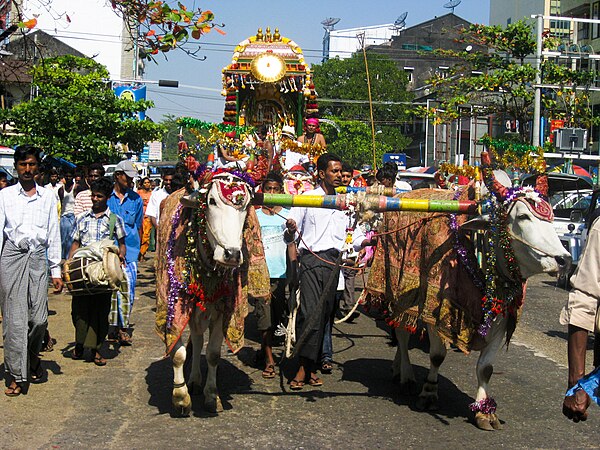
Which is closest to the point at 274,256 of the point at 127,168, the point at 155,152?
the point at 127,168

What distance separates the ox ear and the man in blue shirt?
3938mm

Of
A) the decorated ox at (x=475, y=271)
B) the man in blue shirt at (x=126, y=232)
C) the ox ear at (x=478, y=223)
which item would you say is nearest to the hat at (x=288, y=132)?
the man in blue shirt at (x=126, y=232)

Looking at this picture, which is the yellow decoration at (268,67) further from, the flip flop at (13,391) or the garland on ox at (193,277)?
the flip flop at (13,391)

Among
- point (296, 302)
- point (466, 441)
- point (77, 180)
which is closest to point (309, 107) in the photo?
point (77, 180)

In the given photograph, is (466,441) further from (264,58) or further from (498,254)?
(264,58)

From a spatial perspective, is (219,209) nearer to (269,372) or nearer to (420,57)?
(269,372)

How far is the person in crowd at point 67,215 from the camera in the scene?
37.9 feet

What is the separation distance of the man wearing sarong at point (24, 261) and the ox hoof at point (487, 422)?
366cm

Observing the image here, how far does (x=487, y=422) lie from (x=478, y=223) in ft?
5.02

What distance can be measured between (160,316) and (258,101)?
24.4ft

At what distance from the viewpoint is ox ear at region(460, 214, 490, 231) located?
6.15m

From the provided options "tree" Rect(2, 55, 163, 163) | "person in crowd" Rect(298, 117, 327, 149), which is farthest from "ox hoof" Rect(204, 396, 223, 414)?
"tree" Rect(2, 55, 163, 163)

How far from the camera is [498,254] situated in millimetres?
6156

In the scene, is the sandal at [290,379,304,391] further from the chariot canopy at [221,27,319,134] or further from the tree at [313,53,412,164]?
the tree at [313,53,412,164]
